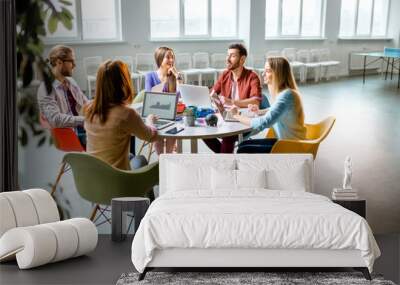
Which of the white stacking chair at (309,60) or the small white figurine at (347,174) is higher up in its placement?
the white stacking chair at (309,60)

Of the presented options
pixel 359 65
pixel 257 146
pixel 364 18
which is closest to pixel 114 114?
pixel 257 146

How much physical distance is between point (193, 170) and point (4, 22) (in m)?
2.30

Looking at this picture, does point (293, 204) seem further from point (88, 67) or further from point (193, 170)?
point (88, 67)

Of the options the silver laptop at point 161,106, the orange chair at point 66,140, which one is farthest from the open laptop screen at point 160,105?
the orange chair at point 66,140

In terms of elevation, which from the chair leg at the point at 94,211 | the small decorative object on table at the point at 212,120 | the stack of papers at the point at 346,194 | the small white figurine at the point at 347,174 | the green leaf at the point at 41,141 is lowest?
the chair leg at the point at 94,211

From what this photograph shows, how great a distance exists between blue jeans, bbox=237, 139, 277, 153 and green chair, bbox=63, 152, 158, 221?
0.83 m

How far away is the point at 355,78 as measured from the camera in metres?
6.05

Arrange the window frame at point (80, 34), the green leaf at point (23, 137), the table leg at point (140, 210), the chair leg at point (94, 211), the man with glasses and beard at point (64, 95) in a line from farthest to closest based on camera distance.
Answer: the green leaf at point (23, 137) → the chair leg at point (94, 211) → the man with glasses and beard at point (64, 95) → the window frame at point (80, 34) → the table leg at point (140, 210)

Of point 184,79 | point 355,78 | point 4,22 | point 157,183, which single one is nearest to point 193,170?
point 157,183

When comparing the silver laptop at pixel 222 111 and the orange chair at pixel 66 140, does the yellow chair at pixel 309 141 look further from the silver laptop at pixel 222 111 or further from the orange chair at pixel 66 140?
the orange chair at pixel 66 140

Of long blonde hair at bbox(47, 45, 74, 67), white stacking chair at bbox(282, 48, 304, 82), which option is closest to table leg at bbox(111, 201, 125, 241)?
long blonde hair at bbox(47, 45, 74, 67)

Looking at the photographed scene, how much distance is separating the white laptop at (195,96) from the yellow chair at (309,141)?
0.65m

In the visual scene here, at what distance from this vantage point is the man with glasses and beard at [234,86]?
19.4 feet

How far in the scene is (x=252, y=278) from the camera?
4805 millimetres
